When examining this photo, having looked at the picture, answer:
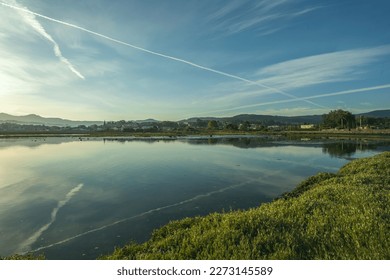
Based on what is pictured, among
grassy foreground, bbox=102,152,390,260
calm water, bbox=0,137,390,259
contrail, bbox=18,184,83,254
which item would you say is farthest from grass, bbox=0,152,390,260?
calm water, bbox=0,137,390,259

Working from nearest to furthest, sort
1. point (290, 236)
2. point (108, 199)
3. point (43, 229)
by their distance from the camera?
point (290, 236), point (43, 229), point (108, 199)

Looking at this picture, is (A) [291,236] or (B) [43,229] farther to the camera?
(B) [43,229]

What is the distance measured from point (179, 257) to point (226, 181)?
2384 centimetres

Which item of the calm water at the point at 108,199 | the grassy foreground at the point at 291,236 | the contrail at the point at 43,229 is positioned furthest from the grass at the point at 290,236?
the calm water at the point at 108,199

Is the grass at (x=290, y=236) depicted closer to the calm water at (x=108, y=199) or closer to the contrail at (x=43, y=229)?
the contrail at (x=43, y=229)

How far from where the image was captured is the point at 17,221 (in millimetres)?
20141

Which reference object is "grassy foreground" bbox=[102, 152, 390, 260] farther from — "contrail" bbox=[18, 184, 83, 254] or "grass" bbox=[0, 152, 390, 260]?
"contrail" bbox=[18, 184, 83, 254]

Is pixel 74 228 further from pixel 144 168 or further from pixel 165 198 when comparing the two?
pixel 144 168

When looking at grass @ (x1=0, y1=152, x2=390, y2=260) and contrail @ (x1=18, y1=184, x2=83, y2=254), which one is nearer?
grass @ (x1=0, y1=152, x2=390, y2=260)

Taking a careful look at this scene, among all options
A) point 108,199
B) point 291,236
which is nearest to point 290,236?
point 291,236

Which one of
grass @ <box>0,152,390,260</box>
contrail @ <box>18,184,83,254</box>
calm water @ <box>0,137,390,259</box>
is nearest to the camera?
grass @ <box>0,152,390,260</box>

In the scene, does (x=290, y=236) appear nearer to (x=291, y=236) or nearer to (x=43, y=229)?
(x=291, y=236)
